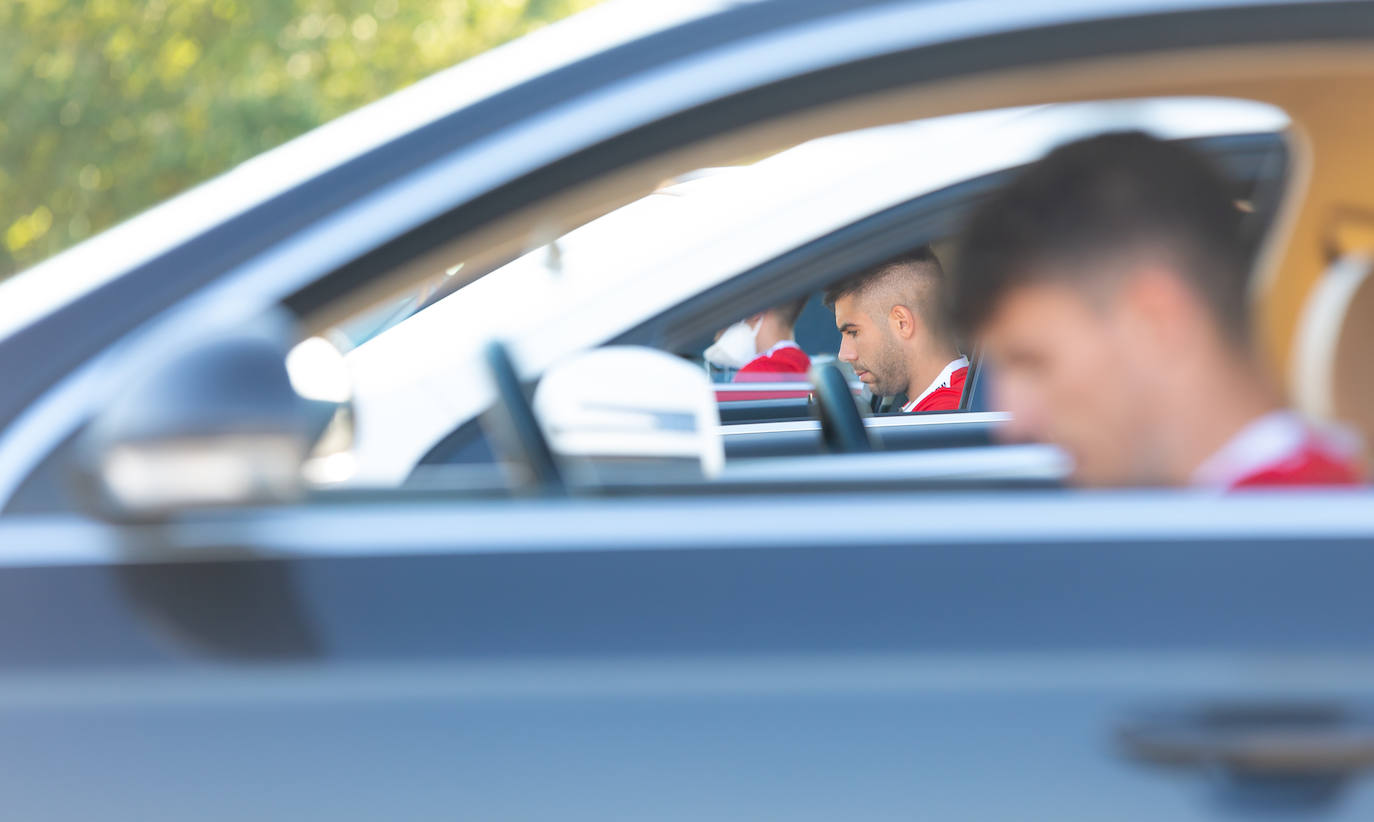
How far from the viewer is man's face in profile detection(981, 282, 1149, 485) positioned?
5.02 ft

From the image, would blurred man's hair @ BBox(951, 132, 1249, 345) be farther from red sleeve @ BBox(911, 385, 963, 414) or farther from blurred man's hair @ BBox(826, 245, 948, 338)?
red sleeve @ BBox(911, 385, 963, 414)

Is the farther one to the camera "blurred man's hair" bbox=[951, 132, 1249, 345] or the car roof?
the car roof

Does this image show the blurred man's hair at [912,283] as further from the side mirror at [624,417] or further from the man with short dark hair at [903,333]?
the side mirror at [624,417]

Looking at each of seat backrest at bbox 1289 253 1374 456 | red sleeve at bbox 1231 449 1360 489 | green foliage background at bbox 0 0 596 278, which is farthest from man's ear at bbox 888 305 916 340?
green foliage background at bbox 0 0 596 278

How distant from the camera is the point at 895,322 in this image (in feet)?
13.5

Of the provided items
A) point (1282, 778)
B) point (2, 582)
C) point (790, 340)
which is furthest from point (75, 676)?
point (790, 340)

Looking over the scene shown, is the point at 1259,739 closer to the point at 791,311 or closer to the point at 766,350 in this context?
the point at 791,311

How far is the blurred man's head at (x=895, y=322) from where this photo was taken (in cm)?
397

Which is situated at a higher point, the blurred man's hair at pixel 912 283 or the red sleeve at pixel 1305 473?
the blurred man's hair at pixel 912 283

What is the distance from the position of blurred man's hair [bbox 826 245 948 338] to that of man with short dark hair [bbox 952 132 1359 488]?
7.33ft

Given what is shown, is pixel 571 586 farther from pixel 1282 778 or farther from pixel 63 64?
pixel 63 64

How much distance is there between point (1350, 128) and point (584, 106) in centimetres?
107

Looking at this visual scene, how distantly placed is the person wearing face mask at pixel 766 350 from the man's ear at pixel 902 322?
9.5 inches

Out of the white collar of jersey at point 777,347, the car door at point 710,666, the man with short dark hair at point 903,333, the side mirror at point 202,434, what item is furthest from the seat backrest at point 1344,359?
the white collar of jersey at point 777,347
